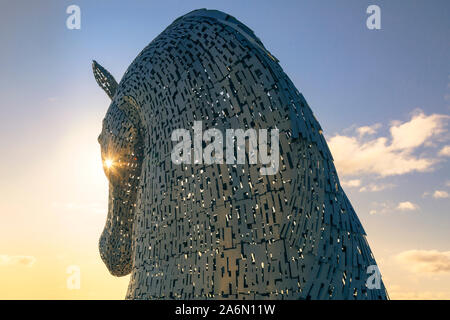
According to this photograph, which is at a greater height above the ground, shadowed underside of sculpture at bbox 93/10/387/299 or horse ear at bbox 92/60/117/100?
horse ear at bbox 92/60/117/100

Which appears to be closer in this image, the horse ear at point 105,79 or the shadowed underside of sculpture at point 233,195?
the shadowed underside of sculpture at point 233,195

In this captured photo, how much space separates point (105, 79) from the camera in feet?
21.4

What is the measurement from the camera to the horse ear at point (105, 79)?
6488 millimetres

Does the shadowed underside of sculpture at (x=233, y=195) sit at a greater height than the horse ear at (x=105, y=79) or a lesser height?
lesser

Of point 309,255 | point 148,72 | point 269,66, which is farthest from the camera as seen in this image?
point 148,72

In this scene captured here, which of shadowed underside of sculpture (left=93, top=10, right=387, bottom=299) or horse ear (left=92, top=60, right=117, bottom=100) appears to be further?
horse ear (left=92, top=60, right=117, bottom=100)

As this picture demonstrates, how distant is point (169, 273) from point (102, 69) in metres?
3.57

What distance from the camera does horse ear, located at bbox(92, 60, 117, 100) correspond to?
6488 millimetres

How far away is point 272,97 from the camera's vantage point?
3.49 m

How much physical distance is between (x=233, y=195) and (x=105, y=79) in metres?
3.63

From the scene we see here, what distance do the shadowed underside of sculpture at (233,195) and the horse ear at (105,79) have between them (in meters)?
1.57

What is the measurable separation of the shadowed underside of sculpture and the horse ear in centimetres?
157
